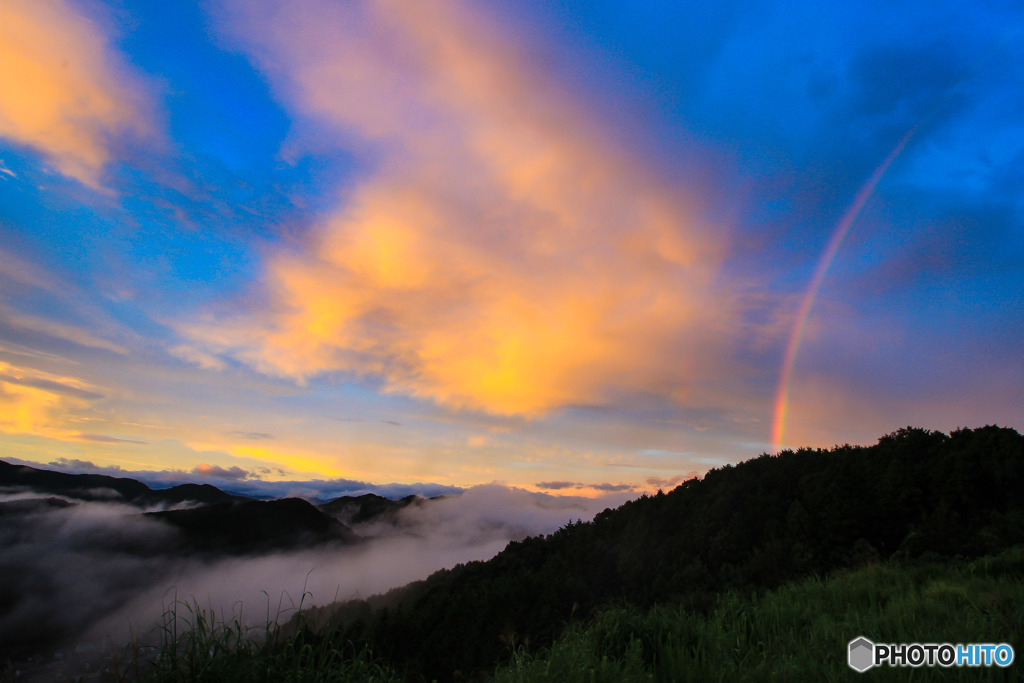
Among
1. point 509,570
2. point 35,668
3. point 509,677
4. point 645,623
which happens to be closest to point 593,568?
point 509,570

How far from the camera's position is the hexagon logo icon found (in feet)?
15.6

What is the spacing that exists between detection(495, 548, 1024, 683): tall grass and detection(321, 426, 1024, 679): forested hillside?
2.28m

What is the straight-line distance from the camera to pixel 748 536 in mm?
16234

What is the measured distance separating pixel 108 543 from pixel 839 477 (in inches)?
10368

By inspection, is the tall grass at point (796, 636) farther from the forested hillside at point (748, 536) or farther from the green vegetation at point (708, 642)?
the forested hillside at point (748, 536)

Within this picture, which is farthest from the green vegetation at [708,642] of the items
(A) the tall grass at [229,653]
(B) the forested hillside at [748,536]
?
(B) the forested hillside at [748,536]

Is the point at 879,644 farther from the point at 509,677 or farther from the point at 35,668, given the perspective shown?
the point at 35,668

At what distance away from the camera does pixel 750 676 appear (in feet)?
14.7

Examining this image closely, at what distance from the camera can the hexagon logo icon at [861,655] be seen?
15.6ft

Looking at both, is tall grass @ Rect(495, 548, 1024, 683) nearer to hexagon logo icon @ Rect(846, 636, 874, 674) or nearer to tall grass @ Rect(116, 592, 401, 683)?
hexagon logo icon @ Rect(846, 636, 874, 674)

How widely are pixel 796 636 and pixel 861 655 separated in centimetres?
109

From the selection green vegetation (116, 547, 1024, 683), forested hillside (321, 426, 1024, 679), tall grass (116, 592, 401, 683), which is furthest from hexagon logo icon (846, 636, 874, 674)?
forested hillside (321, 426, 1024, 679)

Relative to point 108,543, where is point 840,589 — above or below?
above

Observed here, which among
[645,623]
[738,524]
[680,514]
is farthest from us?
[680,514]
